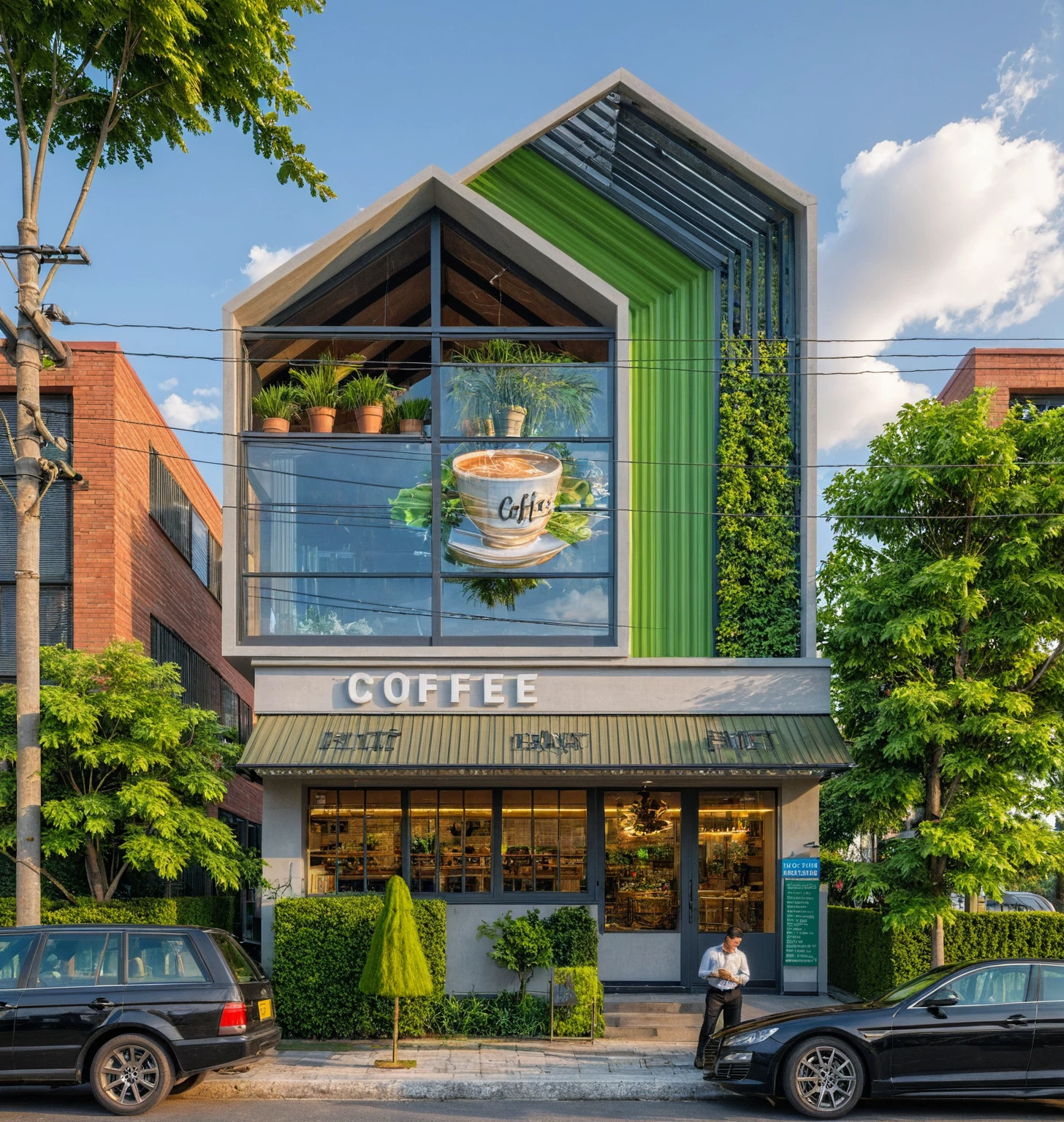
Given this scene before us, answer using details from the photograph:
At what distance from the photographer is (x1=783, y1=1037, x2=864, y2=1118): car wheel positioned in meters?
10.5

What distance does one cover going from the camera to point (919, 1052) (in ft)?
34.6

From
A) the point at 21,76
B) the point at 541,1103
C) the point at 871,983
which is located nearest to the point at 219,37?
the point at 21,76

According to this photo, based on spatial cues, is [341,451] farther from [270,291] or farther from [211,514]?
[211,514]

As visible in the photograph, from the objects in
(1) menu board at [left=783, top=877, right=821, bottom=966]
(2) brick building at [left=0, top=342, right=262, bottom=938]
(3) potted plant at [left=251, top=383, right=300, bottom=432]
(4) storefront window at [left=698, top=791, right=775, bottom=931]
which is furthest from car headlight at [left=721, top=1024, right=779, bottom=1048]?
(2) brick building at [left=0, top=342, right=262, bottom=938]

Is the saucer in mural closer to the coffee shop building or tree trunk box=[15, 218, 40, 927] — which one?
the coffee shop building

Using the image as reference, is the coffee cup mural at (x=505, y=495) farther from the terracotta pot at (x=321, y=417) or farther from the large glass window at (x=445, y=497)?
the terracotta pot at (x=321, y=417)

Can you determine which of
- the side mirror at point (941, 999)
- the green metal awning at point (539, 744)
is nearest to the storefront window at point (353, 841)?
the green metal awning at point (539, 744)

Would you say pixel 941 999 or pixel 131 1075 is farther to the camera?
pixel 941 999

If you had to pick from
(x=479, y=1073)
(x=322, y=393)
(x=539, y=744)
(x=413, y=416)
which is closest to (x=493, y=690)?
(x=539, y=744)

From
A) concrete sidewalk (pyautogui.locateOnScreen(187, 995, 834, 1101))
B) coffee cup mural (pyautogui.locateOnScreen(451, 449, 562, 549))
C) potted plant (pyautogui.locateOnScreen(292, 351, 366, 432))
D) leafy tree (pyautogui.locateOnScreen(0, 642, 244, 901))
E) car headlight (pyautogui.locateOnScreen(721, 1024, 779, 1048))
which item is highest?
potted plant (pyautogui.locateOnScreen(292, 351, 366, 432))

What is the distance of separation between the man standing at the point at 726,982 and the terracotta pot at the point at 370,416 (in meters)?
8.18

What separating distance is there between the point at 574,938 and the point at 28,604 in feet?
24.4

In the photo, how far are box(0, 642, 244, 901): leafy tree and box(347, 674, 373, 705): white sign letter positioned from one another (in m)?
1.73

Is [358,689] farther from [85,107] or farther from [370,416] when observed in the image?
[85,107]
